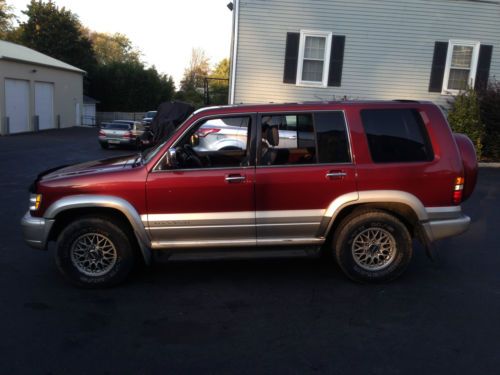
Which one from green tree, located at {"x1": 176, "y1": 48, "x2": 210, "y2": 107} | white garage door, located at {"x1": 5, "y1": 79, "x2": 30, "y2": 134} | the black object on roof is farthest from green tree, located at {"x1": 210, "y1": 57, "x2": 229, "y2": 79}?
the black object on roof

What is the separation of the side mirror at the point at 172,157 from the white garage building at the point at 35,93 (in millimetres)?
24937

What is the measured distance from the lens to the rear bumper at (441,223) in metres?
4.93

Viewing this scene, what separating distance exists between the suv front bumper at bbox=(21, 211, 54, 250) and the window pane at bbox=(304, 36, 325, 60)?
11854 millimetres

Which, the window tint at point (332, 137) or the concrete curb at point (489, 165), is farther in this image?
the concrete curb at point (489, 165)

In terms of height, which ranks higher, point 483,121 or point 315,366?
point 483,121

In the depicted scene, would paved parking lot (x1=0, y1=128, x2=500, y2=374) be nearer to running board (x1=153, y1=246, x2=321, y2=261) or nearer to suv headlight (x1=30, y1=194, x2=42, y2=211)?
running board (x1=153, y1=246, x2=321, y2=261)

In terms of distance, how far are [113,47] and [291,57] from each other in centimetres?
7993

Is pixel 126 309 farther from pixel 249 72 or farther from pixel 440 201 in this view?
pixel 249 72

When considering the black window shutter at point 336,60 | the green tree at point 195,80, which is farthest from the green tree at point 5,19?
the black window shutter at point 336,60

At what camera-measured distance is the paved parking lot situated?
3521mm

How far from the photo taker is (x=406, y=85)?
1554 centimetres

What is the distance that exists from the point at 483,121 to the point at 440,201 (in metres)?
11.2

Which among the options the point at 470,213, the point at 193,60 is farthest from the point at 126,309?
the point at 193,60

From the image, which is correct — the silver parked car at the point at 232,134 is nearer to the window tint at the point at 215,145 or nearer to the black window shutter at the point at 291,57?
the window tint at the point at 215,145
